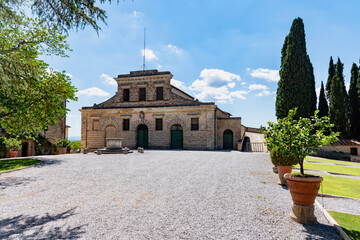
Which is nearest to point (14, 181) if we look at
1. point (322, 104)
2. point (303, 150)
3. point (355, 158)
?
point (303, 150)

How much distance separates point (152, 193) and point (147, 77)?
21998 mm

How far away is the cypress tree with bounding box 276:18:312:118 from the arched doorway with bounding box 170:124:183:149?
11.2 meters

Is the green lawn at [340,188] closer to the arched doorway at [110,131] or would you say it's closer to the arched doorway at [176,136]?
the arched doorway at [176,136]

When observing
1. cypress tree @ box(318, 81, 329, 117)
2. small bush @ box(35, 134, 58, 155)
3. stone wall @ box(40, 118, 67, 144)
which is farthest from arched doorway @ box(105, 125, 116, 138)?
cypress tree @ box(318, 81, 329, 117)

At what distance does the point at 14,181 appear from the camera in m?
7.88

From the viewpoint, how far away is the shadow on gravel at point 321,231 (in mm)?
3703

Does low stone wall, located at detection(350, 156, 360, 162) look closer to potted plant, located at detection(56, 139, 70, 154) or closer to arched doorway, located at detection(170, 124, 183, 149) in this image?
arched doorway, located at detection(170, 124, 183, 149)

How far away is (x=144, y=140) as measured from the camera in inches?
1040

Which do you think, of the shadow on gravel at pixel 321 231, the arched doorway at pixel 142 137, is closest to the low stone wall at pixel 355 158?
the shadow on gravel at pixel 321 231

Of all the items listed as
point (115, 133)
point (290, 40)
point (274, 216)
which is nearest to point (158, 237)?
point (274, 216)

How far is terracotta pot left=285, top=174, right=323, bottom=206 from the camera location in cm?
413

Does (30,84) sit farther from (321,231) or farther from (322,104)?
(322,104)

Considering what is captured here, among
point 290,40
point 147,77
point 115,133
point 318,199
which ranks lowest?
point 318,199

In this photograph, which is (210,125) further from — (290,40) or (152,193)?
(152,193)
